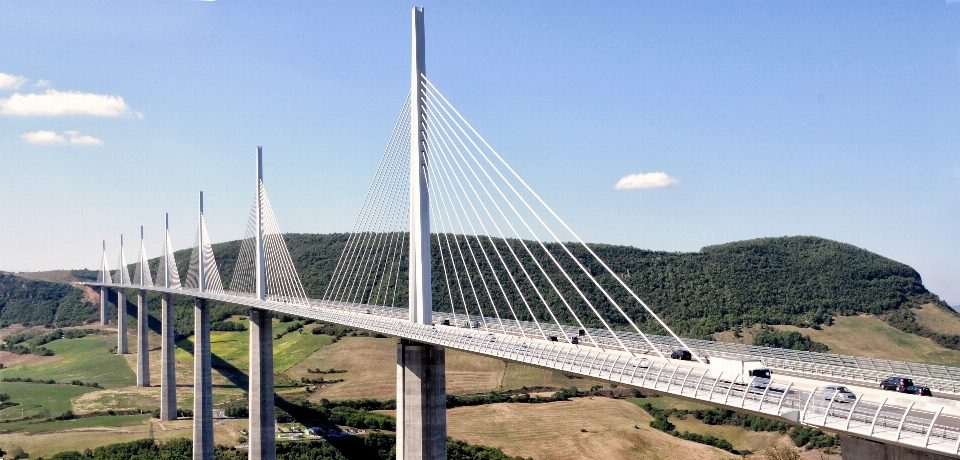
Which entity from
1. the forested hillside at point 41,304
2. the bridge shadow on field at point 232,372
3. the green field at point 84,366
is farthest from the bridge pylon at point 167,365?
the forested hillside at point 41,304

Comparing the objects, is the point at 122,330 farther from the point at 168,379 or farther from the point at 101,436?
the point at 101,436

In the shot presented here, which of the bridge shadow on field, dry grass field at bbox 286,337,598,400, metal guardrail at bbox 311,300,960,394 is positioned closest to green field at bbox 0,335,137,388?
the bridge shadow on field

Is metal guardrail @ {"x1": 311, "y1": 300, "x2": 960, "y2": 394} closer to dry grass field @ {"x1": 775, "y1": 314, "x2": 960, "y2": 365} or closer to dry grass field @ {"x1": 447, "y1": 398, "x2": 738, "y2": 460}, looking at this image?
dry grass field @ {"x1": 447, "y1": 398, "x2": 738, "y2": 460}

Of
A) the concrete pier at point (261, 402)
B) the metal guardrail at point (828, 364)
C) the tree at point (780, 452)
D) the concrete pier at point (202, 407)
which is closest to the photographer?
the metal guardrail at point (828, 364)

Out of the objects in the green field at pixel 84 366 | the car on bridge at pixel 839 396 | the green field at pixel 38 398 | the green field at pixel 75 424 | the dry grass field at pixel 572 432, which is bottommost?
the dry grass field at pixel 572 432

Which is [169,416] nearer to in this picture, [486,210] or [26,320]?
[486,210]

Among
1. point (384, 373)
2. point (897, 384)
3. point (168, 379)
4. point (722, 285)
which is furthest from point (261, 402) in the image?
point (722, 285)

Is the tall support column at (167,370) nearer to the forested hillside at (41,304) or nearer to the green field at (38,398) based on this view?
the green field at (38,398)

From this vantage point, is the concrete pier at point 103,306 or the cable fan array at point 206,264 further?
the concrete pier at point 103,306
